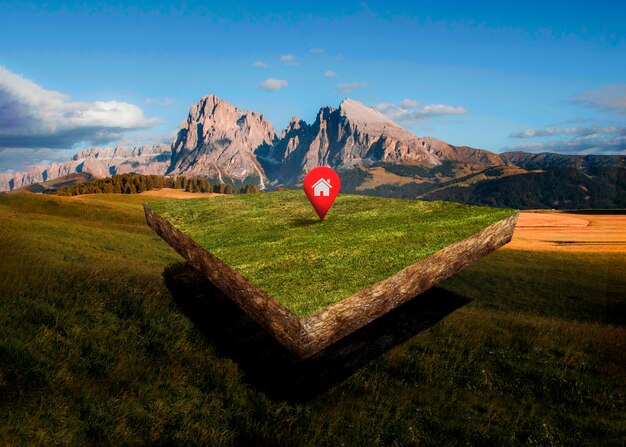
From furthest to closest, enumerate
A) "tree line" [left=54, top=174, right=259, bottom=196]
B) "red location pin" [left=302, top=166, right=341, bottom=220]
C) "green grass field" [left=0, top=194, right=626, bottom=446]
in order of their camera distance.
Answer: "tree line" [left=54, top=174, right=259, bottom=196] < "red location pin" [left=302, top=166, right=341, bottom=220] < "green grass field" [left=0, top=194, right=626, bottom=446]

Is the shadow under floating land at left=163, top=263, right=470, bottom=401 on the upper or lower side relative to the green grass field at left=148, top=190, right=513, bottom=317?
lower

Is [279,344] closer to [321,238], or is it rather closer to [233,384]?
[233,384]

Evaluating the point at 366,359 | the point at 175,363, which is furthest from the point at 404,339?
the point at 175,363

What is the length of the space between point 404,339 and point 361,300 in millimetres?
3529

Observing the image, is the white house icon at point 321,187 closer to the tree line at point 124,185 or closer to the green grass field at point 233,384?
the green grass field at point 233,384

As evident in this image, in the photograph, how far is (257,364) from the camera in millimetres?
8156

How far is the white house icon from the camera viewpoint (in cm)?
1180

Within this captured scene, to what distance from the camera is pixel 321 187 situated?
11.9m

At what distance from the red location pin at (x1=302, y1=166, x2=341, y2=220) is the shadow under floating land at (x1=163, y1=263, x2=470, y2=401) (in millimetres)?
3907

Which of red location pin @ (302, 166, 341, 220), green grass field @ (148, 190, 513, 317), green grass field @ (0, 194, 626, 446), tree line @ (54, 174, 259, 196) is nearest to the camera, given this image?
green grass field @ (0, 194, 626, 446)

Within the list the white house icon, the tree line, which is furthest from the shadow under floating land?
the tree line

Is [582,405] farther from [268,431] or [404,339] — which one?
[268,431]

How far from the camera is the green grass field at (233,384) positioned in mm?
5586

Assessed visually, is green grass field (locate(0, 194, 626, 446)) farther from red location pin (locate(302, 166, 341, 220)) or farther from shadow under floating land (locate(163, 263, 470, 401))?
red location pin (locate(302, 166, 341, 220))
